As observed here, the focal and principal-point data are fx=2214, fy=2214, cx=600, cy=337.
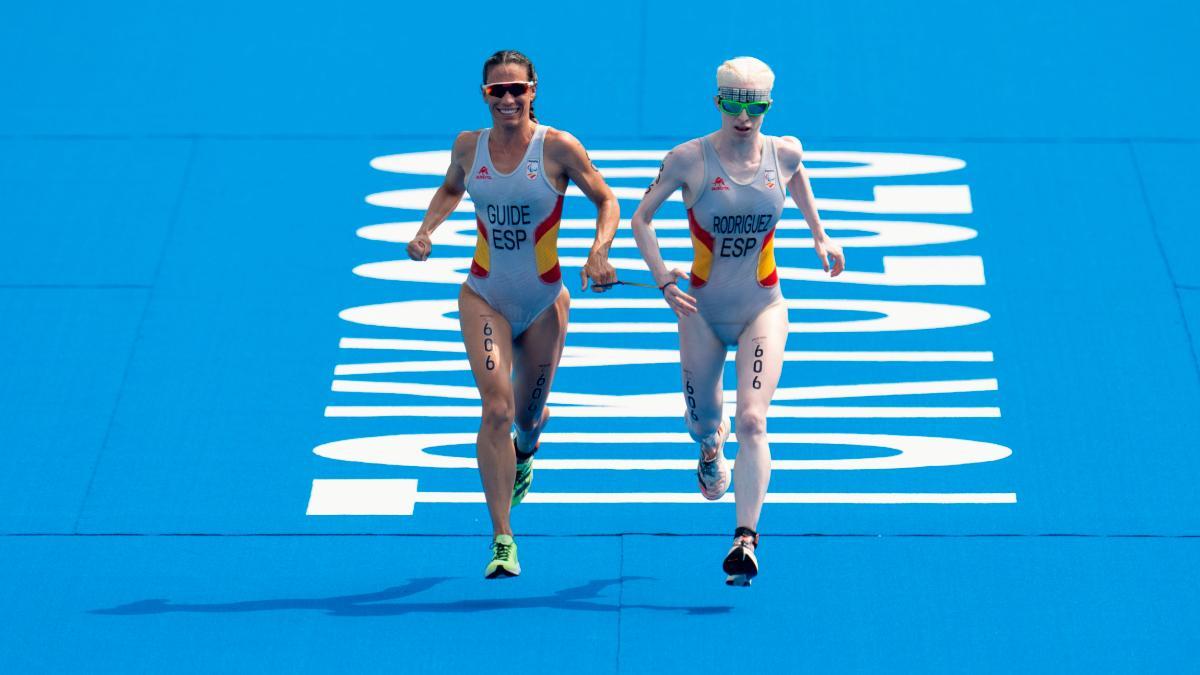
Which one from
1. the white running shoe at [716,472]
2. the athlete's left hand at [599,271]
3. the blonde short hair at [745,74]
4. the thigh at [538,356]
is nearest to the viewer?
the blonde short hair at [745,74]

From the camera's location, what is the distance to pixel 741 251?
10570 millimetres

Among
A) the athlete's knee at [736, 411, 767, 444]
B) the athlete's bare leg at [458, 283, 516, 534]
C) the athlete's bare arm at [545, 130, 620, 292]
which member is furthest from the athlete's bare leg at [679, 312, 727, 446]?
the athlete's bare leg at [458, 283, 516, 534]

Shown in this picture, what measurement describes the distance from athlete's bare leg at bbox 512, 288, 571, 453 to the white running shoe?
88 cm

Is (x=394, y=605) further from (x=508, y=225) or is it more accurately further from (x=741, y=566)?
(x=508, y=225)

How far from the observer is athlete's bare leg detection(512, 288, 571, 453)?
10867 mm

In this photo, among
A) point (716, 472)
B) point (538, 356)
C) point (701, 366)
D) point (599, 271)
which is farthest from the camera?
point (716, 472)

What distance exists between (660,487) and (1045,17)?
6509mm

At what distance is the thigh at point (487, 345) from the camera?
10.5 m

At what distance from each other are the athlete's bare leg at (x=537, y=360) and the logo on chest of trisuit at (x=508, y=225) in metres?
0.40

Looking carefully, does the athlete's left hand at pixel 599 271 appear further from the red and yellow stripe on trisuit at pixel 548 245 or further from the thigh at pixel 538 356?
the thigh at pixel 538 356

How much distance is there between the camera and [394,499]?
11781mm

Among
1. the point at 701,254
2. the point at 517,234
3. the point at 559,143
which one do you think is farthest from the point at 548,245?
the point at 701,254

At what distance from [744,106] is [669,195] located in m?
0.55

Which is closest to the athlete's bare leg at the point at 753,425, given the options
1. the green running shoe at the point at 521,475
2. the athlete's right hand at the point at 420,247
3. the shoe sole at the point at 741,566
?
the shoe sole at the point at 741,566
